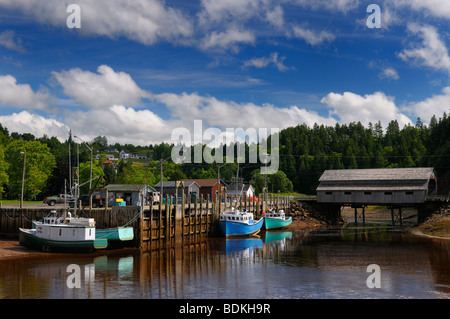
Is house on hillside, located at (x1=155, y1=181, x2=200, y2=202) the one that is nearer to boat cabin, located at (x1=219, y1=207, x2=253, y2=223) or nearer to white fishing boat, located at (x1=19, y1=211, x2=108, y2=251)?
boat cabin, located at (x1=219, y1=207, x2=253, y2=223)

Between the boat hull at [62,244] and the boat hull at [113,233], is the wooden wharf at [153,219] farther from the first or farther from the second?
the boat hull at [62,244]

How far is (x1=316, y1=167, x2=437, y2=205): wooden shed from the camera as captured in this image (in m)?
73.3

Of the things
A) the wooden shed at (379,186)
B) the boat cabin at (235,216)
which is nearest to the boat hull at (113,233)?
the boat cabin at (235,216)

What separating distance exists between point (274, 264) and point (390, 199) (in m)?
45.5

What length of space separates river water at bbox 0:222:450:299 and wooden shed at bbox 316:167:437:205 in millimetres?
25464

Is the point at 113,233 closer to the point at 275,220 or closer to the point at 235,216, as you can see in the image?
the point at 235,216

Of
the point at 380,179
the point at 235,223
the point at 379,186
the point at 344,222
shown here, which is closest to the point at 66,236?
the point at 235,223

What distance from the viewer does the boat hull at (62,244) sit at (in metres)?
39.3

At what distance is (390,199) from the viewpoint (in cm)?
7500

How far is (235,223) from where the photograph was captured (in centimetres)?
5597

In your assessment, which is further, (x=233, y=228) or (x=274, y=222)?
(x=274, y=222)

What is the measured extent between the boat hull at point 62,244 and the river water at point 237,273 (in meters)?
0.81

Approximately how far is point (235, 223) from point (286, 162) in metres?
107
